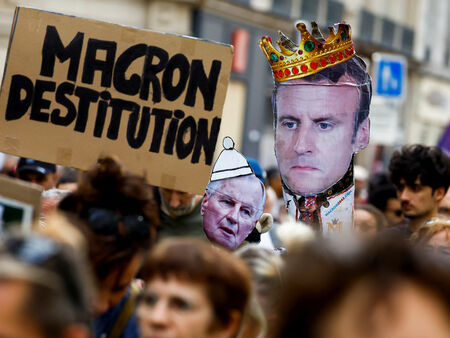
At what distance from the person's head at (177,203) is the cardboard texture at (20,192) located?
60.5 inches

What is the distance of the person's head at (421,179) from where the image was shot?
4781 millimetres

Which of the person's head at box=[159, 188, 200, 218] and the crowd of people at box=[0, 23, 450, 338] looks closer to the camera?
the crowd of people at box=[0, 23, 450, 338]

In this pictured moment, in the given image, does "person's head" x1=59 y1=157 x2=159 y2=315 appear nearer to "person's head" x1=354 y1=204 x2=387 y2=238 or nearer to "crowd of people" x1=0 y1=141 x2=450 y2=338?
"crowd of people" x1=0 y1=141 x2=450 y2=338

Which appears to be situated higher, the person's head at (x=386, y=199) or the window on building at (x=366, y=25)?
the window on building at (x=366, y=25)

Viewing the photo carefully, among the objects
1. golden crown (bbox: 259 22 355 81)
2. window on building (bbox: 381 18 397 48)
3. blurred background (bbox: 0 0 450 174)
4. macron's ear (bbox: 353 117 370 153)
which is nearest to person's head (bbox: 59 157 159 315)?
golden crown (bbox: 259 22 355 81)

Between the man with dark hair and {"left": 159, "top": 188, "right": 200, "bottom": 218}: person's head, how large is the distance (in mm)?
1413

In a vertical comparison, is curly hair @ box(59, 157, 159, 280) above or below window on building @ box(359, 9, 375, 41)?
below

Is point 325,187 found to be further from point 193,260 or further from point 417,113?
point 417,113

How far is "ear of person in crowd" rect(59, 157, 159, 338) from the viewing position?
2.44 meters

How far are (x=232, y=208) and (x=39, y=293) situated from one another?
2540 millimetres

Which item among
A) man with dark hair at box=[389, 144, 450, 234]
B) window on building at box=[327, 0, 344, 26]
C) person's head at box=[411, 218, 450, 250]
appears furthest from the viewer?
window on building at box=[327, 0, 344, 26]

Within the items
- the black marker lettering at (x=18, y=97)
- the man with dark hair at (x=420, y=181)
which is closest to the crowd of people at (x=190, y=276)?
the black marker lettering at (x=18, y=97)

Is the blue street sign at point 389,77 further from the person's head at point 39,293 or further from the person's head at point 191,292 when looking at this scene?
the person's head at point 39,293

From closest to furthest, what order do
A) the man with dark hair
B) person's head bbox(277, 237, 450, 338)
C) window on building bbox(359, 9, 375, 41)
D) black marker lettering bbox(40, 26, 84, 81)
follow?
person's head bbox(277, 237, 450, 338) < black marker lettering bbox(40, 26, 84, 81) < the man with dark hair < window on building bbox(359, 9, 375, 41)
